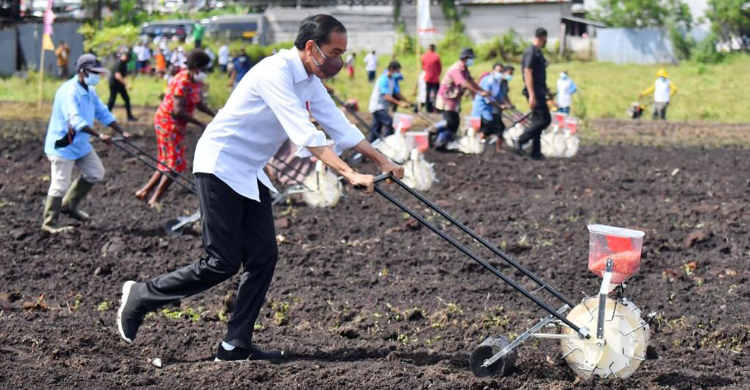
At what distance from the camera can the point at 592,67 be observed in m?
39.0

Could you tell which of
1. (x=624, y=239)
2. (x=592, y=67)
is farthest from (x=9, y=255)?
(x=592, y=67)

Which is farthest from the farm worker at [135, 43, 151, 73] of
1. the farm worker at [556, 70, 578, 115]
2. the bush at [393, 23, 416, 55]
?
the farm worker at [556, 70, 578, 115]

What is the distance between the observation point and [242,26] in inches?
1777

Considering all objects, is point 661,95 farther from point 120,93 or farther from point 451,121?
point 120,93

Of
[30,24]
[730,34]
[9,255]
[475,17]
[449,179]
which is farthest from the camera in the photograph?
[475,17]

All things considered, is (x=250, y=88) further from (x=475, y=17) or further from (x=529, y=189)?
(x=475, y=17)

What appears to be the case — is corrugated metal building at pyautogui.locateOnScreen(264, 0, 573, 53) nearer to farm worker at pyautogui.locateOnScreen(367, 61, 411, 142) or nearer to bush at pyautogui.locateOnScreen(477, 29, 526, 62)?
bush at pyautogui.locateOnScreen(477, 29, 526, 62)

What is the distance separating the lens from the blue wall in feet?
143

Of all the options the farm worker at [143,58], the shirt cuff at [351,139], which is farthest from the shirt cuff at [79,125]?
the farm worker at [143,58]

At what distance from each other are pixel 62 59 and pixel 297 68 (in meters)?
27.1

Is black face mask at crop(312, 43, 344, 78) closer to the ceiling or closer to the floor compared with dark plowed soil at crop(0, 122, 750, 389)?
closer to the ceiling

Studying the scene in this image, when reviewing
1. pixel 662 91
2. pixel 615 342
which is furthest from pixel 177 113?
pixel 662 91

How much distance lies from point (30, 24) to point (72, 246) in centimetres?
2501

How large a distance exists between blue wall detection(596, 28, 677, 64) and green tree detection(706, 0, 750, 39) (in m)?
1.98
